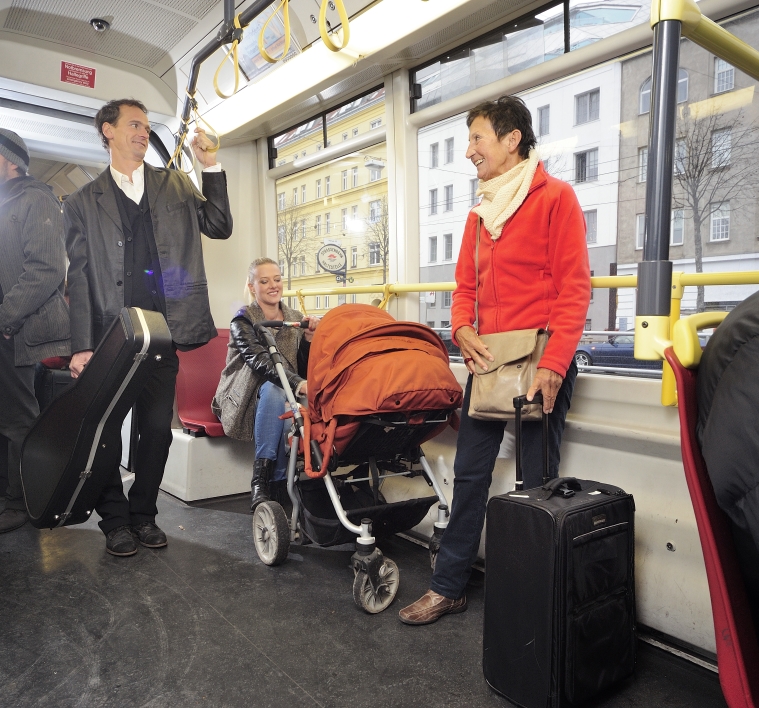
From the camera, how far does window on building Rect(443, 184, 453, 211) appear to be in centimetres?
346

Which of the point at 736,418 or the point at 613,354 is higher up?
the point at 736,418

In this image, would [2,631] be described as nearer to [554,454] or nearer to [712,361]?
[554,454]

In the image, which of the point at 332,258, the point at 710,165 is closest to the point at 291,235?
the point at 332,258

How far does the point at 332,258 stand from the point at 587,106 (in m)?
2.13

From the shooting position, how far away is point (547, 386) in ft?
6.49

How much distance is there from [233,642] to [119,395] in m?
1.12

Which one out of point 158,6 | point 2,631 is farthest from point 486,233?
point 158,6

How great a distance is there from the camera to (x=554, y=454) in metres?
2.16

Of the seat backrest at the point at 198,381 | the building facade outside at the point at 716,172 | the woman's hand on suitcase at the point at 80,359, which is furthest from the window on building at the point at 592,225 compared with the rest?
the seat backrest at the point at 198,381

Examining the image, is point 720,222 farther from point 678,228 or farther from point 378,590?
point 378,590

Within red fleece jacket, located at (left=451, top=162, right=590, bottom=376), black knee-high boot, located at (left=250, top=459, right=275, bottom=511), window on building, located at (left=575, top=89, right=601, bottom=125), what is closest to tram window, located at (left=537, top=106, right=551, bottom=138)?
window on building, located at (left=575, top=89, right=601, bottom=125)

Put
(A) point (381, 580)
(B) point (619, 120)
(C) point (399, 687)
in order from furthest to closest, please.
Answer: (B) point (619, 120) < (A) point (381, 580) < (C) point (399, 687)

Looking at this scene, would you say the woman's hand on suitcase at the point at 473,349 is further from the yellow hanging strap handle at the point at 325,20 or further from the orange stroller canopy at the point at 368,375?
the yellow hanging strap handle at the point at 325,20

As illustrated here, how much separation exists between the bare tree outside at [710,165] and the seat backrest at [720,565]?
5.60ft
